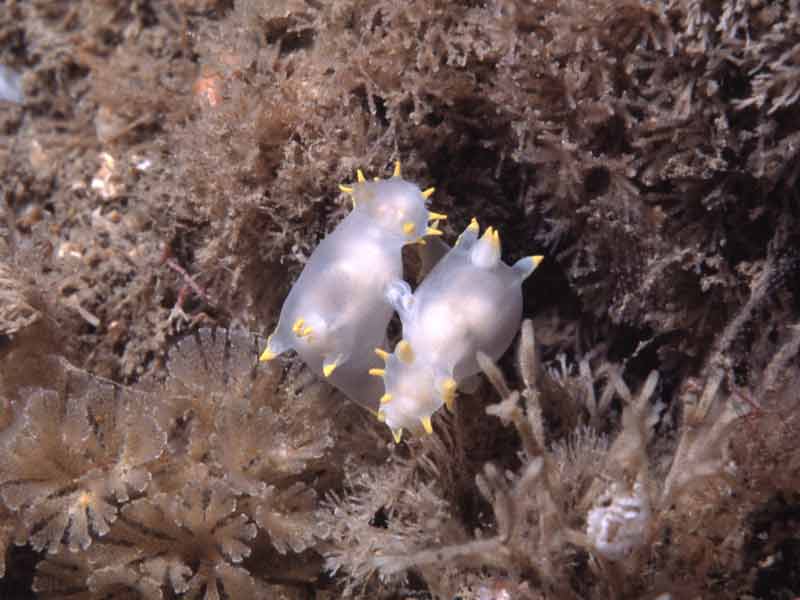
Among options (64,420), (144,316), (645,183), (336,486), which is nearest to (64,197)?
(144,316)

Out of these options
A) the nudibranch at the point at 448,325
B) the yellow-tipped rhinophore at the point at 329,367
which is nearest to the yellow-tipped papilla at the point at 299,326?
the yellow-tipped rhinophore at the point at 329,367

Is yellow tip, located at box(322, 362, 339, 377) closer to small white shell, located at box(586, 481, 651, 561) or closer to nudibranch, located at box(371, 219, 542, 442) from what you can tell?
nudibranch, located at box(371, 219, 542, 442)

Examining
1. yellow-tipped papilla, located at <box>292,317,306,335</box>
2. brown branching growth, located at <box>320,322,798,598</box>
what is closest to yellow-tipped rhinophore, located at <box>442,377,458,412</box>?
brown branching growth, located at <box>320,322,798,598</box>

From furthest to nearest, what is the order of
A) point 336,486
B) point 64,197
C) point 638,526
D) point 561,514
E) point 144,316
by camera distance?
1. point 64,197
2. point 144,316
3. point 336,486
4. point 561,514
5. point 638,526

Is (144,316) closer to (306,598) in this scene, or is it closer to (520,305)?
(306,598)

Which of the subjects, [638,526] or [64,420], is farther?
[64,420]

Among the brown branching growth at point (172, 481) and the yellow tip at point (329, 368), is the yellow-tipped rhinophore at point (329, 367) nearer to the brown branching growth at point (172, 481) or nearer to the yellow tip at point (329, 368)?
the yellow tip at point (329, 368)
